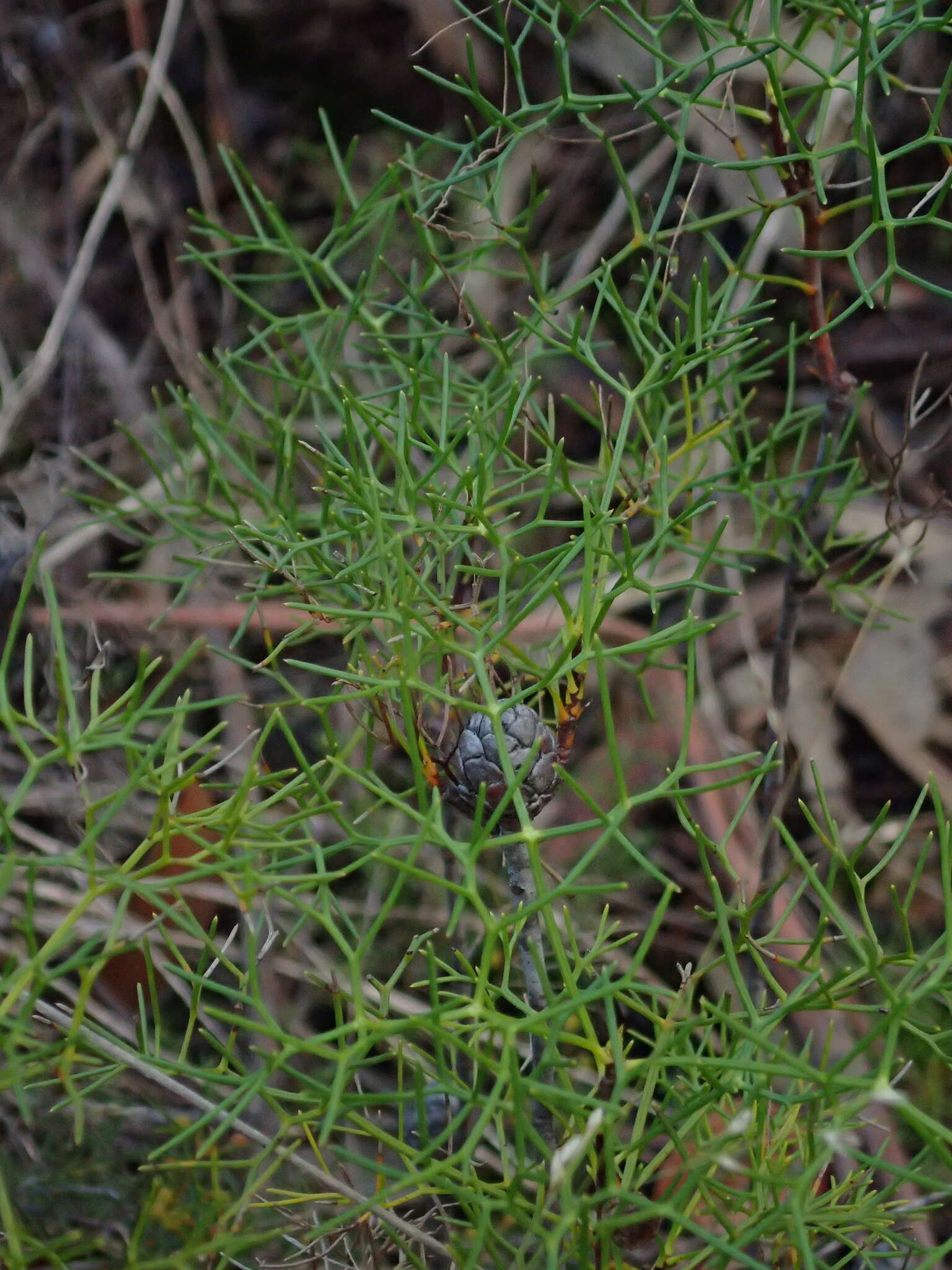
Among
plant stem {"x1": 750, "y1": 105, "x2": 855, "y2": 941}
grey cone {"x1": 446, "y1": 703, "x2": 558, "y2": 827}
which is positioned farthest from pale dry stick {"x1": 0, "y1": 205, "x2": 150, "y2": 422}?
grey cone {"x1": 446, "y1": 703, "x2": 558, "y2": 827}

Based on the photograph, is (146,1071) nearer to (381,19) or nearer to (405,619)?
(405,619)

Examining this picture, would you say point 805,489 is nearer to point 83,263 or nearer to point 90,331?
point 83,263

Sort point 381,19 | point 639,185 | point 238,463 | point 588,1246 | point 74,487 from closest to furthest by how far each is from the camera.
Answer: point 588,1246, point 238,463, point 74,487, point 639,185, point 381,19

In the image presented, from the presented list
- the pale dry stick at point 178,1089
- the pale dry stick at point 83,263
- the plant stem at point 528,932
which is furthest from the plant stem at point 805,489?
the pale dry stick at point 83,263

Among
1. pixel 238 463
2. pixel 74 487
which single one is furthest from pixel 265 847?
pixel 74 487

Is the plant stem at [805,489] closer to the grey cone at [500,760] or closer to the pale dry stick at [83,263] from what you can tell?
the grey cone at [500,760]

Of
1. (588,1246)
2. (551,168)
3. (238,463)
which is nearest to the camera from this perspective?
(588,1246)
